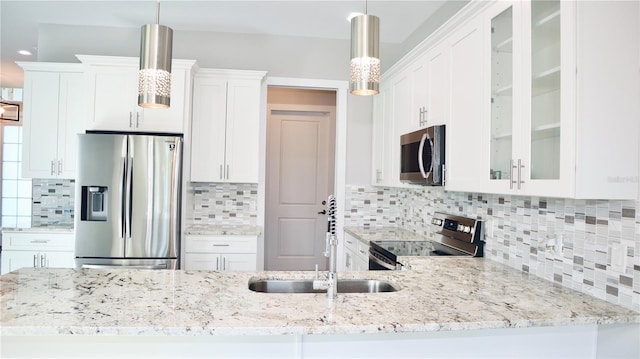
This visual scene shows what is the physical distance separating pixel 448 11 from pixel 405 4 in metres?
0.34

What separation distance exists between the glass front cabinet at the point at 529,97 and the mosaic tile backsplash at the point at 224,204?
247 cm

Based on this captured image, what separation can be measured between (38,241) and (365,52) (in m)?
3.26

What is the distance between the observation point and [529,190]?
1.70 meters

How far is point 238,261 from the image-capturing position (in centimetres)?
348

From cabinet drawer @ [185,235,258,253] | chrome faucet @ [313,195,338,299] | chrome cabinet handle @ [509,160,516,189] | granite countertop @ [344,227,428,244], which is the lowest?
cabinet drawer @ [185,235,258,253]

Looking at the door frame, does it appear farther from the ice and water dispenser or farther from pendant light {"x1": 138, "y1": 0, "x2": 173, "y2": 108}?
pendant light {"x1": 138, "y1": 0, "x2": 173, "y2": 108}

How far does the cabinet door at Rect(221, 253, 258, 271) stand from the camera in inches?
136

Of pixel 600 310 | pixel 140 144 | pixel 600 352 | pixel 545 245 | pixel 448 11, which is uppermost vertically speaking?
pixel 448 11

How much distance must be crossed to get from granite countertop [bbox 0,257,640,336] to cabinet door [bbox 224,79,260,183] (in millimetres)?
1890

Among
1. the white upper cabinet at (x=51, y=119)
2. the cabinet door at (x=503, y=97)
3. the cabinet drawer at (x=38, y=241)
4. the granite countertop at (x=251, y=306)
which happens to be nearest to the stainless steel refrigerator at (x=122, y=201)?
the cabinet drawer at (x=38, y=241)

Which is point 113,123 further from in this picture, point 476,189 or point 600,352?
point 600,352

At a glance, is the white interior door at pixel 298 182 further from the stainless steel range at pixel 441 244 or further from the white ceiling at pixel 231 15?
the stainless steel range at pixel 441 244

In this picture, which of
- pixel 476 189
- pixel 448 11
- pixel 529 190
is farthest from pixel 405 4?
pixel 529 190

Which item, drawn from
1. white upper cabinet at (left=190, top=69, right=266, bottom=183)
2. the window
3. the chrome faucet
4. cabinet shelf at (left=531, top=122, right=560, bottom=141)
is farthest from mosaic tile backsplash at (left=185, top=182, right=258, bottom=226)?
the window
